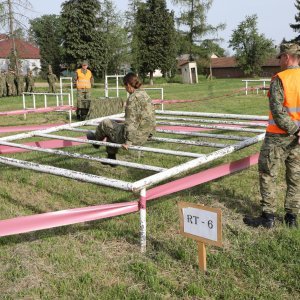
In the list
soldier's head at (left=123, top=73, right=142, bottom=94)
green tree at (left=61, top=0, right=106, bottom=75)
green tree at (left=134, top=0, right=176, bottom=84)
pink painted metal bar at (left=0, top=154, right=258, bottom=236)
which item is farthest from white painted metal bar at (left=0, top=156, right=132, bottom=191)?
green tree at (left=134, top=0, right=176, bottom=84)

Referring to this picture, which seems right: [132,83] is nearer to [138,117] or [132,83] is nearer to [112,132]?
[138,117]

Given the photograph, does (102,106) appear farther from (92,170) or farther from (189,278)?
(189,278)

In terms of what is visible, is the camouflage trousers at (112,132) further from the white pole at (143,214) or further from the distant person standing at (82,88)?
the distant person standing at (82,88)

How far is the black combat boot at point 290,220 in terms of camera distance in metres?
3.84

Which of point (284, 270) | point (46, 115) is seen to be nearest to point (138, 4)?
point (46, 115)

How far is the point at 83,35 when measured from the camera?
1854 inches

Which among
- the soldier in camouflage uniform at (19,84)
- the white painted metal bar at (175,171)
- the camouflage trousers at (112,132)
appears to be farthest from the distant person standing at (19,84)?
the white painted metal bar at (175,171)

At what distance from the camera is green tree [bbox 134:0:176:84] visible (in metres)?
50.5

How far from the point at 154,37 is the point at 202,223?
50270 mm

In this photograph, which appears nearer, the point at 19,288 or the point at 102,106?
the point at 19,288

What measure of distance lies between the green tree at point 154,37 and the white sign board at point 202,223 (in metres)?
47.6

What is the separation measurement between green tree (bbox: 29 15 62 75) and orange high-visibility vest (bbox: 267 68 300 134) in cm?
6404

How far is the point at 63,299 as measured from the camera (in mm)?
2771

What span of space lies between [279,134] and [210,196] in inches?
50.1
